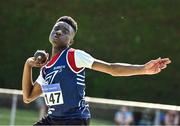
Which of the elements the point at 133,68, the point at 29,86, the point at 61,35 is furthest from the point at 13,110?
the point at 133,68

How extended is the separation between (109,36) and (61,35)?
1240 cm

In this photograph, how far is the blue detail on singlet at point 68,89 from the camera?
459cm

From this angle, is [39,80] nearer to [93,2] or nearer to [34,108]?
[34,108]

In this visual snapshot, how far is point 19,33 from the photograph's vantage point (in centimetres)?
1711

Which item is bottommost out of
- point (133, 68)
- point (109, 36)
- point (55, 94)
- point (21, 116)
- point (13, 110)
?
point (55, 94)

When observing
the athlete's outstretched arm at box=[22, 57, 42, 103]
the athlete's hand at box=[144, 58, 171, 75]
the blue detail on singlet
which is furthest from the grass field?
the athlete's hand at box=[144, 58, 171, 75]

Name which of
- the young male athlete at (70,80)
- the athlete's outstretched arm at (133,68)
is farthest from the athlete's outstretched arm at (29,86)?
the athlete's outstretched arm at (133,68)

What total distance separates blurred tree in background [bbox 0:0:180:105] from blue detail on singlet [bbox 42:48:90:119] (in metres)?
11.4

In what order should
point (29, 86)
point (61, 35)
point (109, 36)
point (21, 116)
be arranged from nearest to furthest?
1. point (61, 35)
2. point (29, 86)
3. point (21, 116)
4. point (109, 36)

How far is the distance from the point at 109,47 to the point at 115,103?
7047 mm

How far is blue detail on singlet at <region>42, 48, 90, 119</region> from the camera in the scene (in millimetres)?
4590

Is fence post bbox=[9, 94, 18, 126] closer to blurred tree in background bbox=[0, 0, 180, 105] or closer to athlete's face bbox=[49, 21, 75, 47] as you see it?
blurred tree in background bbox=[0, 0, 180, 105]

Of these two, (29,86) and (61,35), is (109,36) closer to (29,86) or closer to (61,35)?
(29,86)

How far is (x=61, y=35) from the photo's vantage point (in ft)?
15.7
